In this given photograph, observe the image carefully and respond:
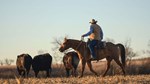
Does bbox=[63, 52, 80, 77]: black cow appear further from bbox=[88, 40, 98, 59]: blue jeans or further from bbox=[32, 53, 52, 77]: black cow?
bbox=[88, 40, 98, 59]: blue jeans

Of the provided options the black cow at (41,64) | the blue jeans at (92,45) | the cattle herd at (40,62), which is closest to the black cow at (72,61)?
the cattle herd at (40,62)

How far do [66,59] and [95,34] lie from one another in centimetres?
1236

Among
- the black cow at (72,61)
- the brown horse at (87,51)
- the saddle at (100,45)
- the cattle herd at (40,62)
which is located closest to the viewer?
the saddle at (100,45)

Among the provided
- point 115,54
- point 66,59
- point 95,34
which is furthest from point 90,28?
point 66,59

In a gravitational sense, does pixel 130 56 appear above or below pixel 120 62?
below

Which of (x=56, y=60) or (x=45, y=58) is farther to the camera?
(x=56, y=60)

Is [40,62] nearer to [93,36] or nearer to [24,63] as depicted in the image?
[24,63]

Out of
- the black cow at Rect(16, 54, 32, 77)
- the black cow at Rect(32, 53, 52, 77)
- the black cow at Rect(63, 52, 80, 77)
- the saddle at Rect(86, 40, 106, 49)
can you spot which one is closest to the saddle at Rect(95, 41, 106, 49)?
the saddle at Rect(86, 40, 106, 49)

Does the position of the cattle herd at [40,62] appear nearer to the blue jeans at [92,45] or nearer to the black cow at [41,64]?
the black cow at [41,64]

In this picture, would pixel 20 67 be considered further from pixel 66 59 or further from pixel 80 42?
pixel 80 42

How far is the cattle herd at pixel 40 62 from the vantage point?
104ft

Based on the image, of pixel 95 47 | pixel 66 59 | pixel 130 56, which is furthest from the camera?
pixel 130 56

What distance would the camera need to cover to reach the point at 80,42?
825 inches

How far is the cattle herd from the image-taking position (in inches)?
1252
